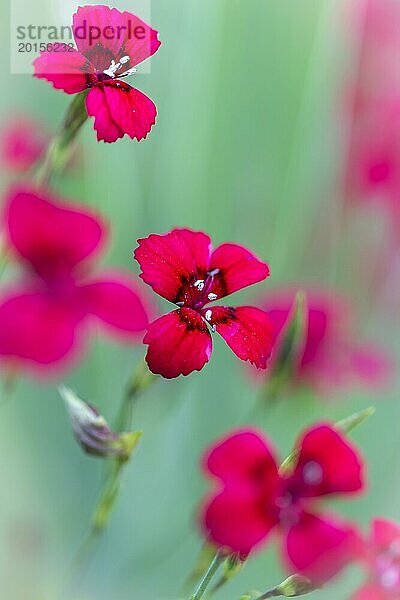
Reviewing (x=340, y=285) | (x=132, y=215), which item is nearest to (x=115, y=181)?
(x=132, y=215)

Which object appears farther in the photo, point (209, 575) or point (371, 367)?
point (371, 367)

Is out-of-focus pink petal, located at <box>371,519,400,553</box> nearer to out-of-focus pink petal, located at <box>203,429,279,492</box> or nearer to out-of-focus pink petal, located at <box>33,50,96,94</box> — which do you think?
out-of-focus pink petal, located at <box>203,429,279,492</box>

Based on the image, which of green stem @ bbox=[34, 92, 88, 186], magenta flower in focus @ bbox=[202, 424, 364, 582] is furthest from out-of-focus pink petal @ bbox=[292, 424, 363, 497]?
green stem @ bbox=[34, 92, 88, 186]

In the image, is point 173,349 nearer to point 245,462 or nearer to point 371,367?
point 245,462

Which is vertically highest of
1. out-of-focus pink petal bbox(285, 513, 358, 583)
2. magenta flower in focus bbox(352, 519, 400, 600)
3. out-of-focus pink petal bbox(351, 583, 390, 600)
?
out-of-focus pink petal bbox(285, 513, 358, 583)

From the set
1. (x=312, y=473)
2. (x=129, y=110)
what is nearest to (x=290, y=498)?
(x=312, y=473)

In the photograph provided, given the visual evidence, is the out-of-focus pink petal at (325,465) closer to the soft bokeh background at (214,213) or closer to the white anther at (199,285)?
the white anther at (199,285)

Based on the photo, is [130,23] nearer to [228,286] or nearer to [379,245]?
[228,286]
